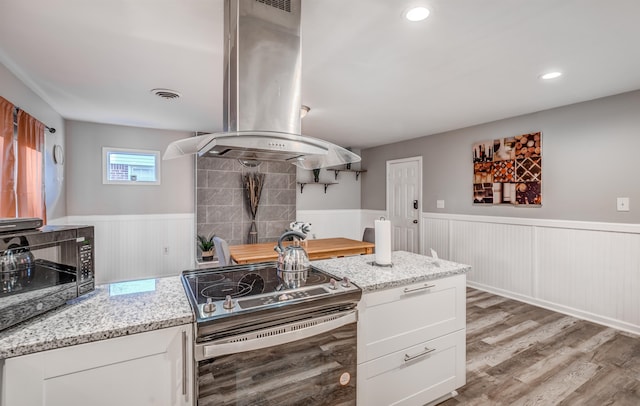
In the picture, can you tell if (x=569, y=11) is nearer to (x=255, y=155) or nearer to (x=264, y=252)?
(x=255, y=155)

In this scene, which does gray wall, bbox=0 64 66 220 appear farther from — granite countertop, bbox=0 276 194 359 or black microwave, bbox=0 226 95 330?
granite countertop, bbox=0 276 194 359

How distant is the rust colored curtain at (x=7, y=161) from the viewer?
216cm

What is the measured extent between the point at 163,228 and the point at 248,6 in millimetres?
3954

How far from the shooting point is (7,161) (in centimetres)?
223

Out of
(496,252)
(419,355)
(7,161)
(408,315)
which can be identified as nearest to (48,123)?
(7,161)

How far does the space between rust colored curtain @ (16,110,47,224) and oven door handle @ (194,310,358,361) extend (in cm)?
240

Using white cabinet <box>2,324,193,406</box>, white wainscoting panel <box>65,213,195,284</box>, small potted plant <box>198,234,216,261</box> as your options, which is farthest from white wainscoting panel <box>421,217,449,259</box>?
white cabinet <box>2,324,193,406</box>

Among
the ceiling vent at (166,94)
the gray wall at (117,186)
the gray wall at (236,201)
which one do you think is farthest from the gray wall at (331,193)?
the ceiling vent at (166,94)

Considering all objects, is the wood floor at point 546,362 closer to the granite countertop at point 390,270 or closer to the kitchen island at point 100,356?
the granite countertop at point 390,270

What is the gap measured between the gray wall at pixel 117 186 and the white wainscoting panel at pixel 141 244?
13cm

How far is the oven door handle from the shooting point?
111cm

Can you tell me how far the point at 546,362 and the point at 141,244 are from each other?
194 inches

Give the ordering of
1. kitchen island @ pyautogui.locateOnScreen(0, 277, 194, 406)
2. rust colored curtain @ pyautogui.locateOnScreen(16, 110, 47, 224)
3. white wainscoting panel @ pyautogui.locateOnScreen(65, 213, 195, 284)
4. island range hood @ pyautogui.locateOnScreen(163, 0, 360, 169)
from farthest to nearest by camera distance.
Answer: white wainscoting panel @ pyautogui.locateOnScreen(65, 213, 195, 284) < rust colored curtain @ pyautogui.locateOnScreen(16, 110, 47, 224) < island range hood @ pyautogui.locateOnScreen(163, 0, 360, 169) < kitchen island @ pyautogui.locateOnScreen(0, 277, 194, 406)

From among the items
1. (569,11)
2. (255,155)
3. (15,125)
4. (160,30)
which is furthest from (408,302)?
(15,125)
